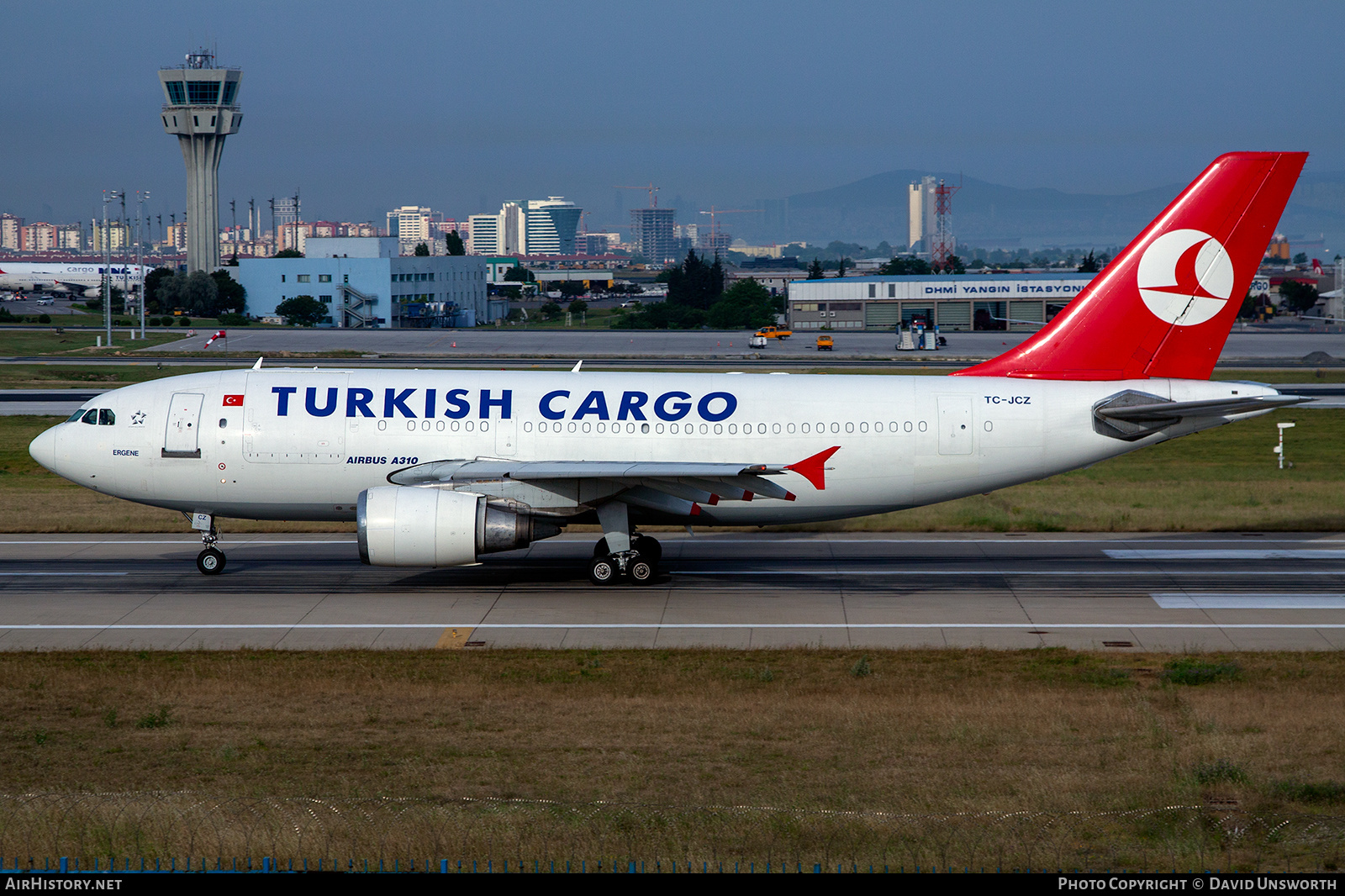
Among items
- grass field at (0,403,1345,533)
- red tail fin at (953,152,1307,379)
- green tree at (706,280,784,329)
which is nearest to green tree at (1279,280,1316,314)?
green tree at (706,280,784,329)

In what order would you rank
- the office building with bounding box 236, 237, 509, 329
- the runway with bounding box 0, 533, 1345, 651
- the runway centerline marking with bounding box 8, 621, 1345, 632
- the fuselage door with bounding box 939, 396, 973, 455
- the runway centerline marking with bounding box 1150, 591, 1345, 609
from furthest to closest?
the office building with bounding box 236, 237, 509, 329, the fuselage door with bounding box 939, 396, 973, 455, the runway centerline marking with bounding box 1150, 591, 1345, 609, the runway centerline marking with bounding box 8, 621, 1345, 632, the runway with bounding box 0, 533, 1345, 651

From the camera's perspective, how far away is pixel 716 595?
27734 mm

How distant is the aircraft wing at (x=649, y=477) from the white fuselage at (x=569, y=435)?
397mm

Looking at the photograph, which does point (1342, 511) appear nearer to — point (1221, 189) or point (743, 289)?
point (1221, 189)

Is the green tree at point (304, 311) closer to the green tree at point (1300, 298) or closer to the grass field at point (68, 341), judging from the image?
the grass field at point (68, 341)

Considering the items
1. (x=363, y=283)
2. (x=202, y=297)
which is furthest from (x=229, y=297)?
(x=363, y=283)

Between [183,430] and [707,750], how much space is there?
16866 mm

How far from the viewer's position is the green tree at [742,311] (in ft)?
545

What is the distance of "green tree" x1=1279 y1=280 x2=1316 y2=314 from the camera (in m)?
186

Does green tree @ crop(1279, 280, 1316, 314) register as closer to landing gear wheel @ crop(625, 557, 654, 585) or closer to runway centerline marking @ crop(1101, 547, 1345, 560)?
runway centerline marking @ crop(1101, 547, 1345, 560)

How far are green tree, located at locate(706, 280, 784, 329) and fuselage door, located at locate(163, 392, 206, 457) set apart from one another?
134058 mm

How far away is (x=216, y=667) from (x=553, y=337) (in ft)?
341

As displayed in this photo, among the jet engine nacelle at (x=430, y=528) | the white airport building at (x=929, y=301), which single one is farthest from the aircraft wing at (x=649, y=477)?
the white airport building at (x=929, y=301)

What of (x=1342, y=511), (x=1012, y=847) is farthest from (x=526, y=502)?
(x=1342, y=511)
